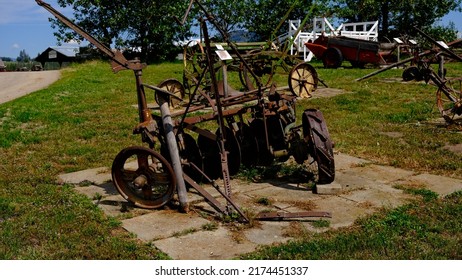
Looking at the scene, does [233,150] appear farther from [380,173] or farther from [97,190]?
[380,173]

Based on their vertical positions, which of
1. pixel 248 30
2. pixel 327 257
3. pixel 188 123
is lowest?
pixel 327 257

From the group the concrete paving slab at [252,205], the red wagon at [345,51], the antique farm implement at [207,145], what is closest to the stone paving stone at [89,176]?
the concrete paving slab at [252,205]

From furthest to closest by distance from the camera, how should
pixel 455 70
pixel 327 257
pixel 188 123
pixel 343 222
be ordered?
pixel 455 70
pixel 188 123
pixel 343 222
pixel 327 257

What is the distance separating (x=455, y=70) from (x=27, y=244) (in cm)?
1709

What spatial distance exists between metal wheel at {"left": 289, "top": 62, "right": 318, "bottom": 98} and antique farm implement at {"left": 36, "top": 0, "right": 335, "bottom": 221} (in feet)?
16.0

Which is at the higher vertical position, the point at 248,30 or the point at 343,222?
the point at 248,30

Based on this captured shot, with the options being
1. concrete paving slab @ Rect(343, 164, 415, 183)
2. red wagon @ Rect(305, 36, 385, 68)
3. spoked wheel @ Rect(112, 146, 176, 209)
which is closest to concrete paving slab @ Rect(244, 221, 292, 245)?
spoked wheel @ Rect(112, 146, 176, 209)

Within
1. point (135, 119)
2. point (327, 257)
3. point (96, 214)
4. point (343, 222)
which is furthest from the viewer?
point (135, 119)

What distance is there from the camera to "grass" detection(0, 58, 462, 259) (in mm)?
4121

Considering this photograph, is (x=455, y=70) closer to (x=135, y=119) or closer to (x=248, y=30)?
(x=135, y=119)

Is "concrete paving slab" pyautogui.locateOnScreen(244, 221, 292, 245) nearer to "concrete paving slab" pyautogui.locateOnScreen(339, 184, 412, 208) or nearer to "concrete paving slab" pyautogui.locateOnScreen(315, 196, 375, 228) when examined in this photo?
"concrete paving slab" pyautogui.locateOnScreen(315, 196, 375, 228)

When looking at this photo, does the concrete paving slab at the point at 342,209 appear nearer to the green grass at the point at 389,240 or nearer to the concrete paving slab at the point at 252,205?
the concrete paving slab at the point at 252,205

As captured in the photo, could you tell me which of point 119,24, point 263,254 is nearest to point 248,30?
point 119,24

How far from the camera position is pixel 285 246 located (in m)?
4.14
